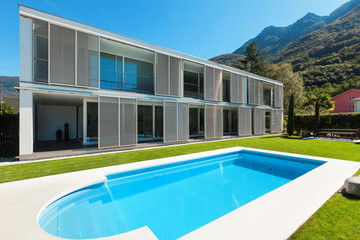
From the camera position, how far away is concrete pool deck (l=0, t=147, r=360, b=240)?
2.49 metres

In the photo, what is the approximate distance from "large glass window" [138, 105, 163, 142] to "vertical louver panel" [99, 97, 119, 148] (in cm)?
280

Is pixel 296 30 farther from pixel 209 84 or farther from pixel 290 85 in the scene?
pixel 209 84

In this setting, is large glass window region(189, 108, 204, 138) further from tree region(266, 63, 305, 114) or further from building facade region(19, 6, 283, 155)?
tree region(266, 63, 305, 114)

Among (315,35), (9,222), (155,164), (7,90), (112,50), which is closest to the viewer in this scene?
(9,222)

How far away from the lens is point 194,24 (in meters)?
21.2

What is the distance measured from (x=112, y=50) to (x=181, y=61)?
15.3ft

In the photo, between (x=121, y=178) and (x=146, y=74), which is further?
(x=146, y=74)

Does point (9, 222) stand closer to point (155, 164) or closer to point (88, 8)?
point (155, 164)

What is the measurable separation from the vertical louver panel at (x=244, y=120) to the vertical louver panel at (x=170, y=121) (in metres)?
7.36

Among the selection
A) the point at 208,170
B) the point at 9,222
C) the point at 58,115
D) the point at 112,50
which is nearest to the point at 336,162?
the point at 208,170

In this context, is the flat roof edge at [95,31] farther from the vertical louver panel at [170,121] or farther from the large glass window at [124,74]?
the vertical louver panel at [170,121]

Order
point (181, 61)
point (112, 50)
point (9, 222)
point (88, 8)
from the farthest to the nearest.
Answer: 1. point (88, 8)
2. point (181, 61)
3. point (112, 50)
4. point (9, 222)

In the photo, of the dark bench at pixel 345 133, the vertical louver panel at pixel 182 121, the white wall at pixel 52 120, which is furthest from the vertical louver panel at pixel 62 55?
the dark bench at pixel 345 133

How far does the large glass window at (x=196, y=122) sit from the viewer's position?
572 inches
